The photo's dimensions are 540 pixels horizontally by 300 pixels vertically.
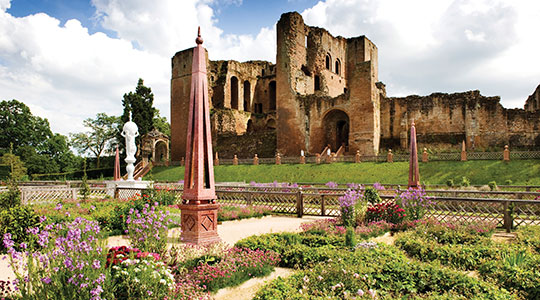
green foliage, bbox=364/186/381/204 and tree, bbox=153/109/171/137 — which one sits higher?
tree, bbox=153/109/171/137

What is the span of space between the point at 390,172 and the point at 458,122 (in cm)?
1109

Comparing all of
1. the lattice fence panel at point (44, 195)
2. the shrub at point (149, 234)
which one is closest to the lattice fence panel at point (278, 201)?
the shrub at point (149, 234)

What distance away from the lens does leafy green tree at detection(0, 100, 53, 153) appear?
4744cm

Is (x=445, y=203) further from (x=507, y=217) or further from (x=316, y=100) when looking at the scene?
(x=316, y=100)

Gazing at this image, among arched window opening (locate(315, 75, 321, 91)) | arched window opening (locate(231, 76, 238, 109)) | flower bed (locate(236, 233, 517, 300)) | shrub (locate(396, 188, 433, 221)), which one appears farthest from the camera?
arched window opening (locate(231, 76, 238, 109))

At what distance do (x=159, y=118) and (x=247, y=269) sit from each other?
5314cm

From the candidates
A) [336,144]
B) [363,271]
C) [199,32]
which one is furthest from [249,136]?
[363,271]

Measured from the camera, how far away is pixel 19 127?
48219 millimetres

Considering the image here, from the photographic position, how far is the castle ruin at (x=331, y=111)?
91.9 ft

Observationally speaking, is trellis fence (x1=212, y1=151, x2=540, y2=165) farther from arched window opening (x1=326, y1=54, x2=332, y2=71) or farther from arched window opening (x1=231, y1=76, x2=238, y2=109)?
arched window opening (x1=326, y1=54, x2=332, y2=71)

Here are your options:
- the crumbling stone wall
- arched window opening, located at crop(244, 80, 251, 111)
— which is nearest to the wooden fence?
→ the crumbling stone wall

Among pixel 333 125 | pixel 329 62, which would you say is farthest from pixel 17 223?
pixel 329 62

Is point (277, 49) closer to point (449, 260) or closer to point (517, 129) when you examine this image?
point (517, 129)

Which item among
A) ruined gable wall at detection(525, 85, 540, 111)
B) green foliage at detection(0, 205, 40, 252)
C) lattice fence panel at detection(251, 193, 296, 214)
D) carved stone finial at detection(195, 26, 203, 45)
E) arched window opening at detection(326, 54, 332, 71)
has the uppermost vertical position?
arched window opening at detection(326, 54, 332, 71)
